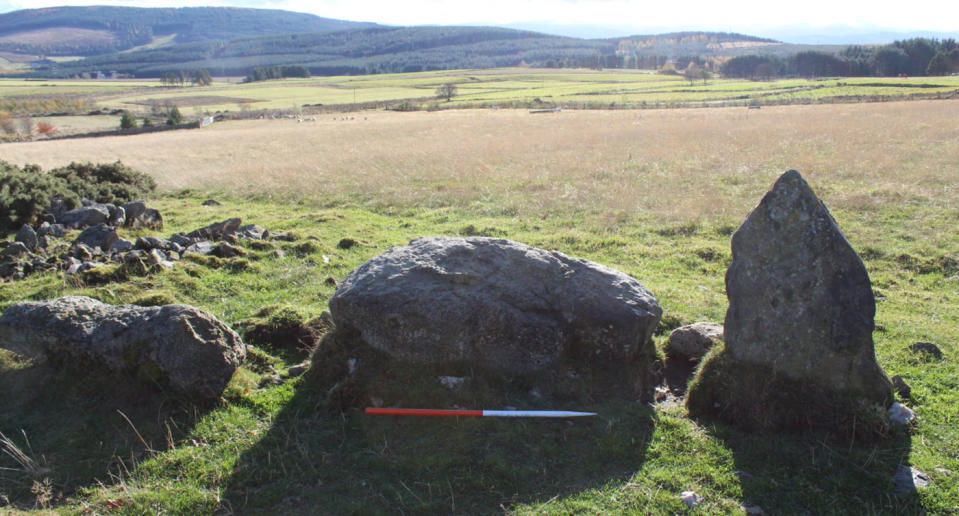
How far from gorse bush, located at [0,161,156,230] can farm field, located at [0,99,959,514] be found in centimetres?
197

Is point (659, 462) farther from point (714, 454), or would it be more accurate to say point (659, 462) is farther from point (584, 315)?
point (584, 315)

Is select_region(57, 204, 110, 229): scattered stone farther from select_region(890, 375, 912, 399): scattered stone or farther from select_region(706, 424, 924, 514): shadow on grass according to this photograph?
select_region(890, 375, 912, 399): scattered stone

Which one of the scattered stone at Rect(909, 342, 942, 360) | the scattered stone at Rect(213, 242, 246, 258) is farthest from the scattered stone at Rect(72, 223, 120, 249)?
the scattered stone at Rect(909, 342, 942, 360)

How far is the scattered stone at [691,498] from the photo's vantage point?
617 cm

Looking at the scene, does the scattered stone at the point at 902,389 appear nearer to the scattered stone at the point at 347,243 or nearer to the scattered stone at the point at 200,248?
the scattered stone at the point at 347,243

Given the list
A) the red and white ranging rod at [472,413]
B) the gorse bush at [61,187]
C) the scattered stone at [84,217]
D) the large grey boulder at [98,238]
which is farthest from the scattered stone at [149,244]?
the red and white ranging rod at [472,413]

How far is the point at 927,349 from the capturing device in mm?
9461

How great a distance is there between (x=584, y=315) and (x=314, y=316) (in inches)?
209

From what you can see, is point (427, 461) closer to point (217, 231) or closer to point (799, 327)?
point (799, 327)

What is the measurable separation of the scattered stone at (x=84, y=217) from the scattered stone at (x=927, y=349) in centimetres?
2220

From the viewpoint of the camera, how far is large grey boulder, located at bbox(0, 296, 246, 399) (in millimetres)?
8055

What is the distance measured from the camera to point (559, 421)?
25.1ft

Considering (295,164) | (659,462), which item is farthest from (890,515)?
(295,164)

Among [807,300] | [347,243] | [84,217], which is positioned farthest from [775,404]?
[84,217]
